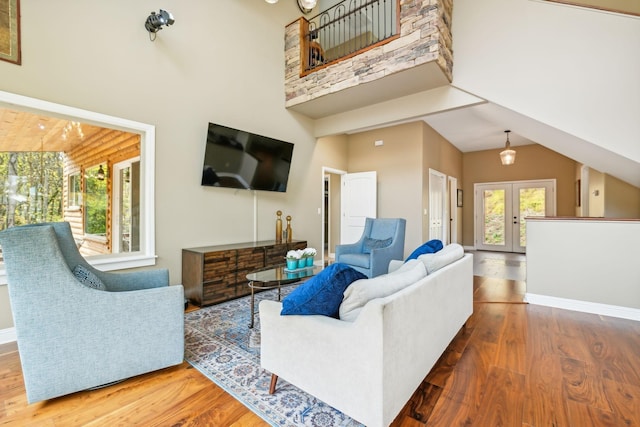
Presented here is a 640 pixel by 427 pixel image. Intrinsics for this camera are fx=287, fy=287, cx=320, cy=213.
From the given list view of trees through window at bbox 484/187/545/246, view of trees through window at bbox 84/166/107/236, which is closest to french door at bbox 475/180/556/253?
view of trees through window at bbox 484/187/545/246

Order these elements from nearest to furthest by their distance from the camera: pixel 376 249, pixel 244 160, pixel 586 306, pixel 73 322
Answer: pixel 73 322 < pixel 586 306 < pixel 376 249 < pixel 244 160

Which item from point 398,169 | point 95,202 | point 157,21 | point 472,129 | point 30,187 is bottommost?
point 95,202

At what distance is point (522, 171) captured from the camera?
25.6 feet

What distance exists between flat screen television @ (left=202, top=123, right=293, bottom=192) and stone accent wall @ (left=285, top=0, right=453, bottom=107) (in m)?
1.02

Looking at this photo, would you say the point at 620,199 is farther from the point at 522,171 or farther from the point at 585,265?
the point at 522,171

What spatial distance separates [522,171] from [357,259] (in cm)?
650

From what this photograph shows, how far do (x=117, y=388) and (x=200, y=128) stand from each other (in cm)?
298

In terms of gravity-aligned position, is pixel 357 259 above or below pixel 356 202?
below

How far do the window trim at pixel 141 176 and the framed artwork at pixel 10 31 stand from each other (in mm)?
406

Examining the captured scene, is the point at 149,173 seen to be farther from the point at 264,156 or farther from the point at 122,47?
the point at 264,156

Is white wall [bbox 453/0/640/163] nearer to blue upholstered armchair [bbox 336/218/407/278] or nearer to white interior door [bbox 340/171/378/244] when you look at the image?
blue upholstered armchair [bbox 336/218/407/278]

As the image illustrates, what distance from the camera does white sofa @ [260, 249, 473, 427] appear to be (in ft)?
4.07

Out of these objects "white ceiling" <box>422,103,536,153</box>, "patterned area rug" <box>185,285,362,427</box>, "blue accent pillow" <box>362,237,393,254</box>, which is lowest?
"patterned area rug" <box>185,285,362,427</box>

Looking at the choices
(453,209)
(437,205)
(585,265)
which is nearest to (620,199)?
(585,265)
